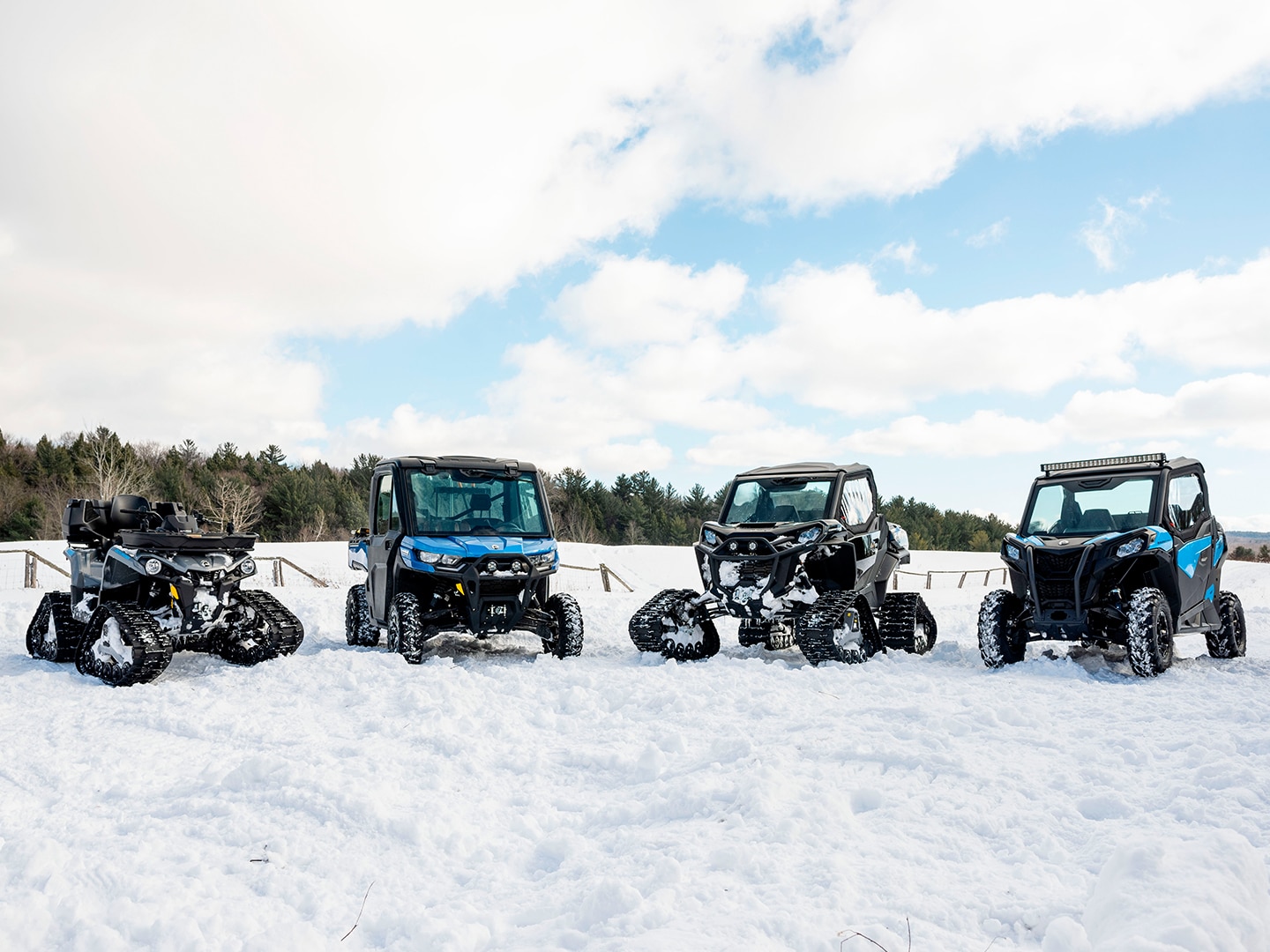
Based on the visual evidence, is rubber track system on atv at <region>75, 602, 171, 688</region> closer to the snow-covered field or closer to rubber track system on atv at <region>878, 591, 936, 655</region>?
the snow-covered field

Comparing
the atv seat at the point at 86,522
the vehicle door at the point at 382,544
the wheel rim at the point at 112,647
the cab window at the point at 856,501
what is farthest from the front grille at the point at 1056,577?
the atv seat at the point at 86,522

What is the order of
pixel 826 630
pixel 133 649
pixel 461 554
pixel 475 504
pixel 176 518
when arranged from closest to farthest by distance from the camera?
pixel 133 649, pixel 826 630, pixel 461 554, pixel 176 518, pixel 475 504

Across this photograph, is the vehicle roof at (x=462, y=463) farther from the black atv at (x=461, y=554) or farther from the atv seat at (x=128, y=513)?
the atv seat at (x=128, y=513)

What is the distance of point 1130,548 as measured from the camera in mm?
9117

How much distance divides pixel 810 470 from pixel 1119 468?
3.44 metres

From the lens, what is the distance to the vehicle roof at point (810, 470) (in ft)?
34.1

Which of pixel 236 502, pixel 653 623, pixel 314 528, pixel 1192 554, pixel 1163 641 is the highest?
pixel 236 502

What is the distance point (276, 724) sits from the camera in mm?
6707

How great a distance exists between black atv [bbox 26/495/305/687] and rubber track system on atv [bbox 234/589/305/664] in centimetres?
1

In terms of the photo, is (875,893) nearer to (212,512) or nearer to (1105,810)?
(1105,810)

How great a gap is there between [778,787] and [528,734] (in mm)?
2318

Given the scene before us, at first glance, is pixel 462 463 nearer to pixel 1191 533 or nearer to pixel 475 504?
pixel 475 504

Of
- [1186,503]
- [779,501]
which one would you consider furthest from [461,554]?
[1186,503]

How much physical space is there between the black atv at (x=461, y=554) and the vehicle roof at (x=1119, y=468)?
5841 millimetres
